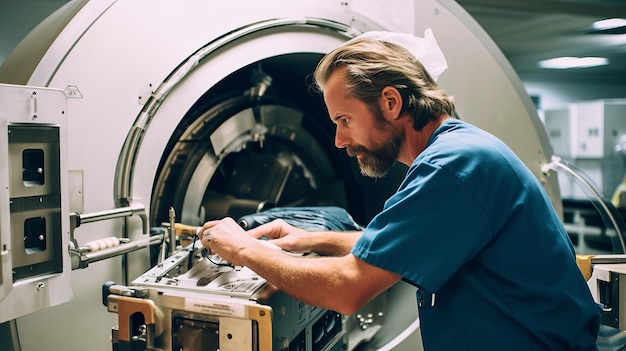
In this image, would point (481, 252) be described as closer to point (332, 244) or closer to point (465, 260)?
point (465, 260)

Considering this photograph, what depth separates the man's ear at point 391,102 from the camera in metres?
1.18

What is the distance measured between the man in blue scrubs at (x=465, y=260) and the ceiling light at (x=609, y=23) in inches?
144

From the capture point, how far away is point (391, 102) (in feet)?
3.90

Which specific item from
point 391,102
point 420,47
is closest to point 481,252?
point 391,102

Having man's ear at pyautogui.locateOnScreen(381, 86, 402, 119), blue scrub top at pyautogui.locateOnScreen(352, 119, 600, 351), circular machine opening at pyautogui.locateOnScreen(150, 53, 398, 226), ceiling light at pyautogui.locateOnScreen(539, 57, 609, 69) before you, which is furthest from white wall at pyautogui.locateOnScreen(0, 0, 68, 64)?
ceiling light at pyautogui.locateOnScreen(539, 57, 609, 69)

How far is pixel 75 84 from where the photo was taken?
1.16 metres

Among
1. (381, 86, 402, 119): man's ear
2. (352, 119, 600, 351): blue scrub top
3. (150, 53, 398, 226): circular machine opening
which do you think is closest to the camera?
(352, 119, 600, 351): blue scrub top

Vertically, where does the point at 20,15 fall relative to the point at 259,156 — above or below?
above

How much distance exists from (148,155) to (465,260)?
74 cm

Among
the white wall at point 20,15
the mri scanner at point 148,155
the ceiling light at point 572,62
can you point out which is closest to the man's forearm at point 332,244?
the mri scanner at point 148,155

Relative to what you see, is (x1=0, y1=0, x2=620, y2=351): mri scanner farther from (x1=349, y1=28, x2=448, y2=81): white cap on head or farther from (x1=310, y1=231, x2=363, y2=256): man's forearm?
(x1=349, y1=28, x2=448, y2=81): white cap on head

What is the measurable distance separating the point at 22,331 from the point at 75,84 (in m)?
0.49

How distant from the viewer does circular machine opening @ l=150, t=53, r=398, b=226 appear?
1.67m

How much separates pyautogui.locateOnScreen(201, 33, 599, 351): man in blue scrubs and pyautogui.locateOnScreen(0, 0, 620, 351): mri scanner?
0.14 metres
